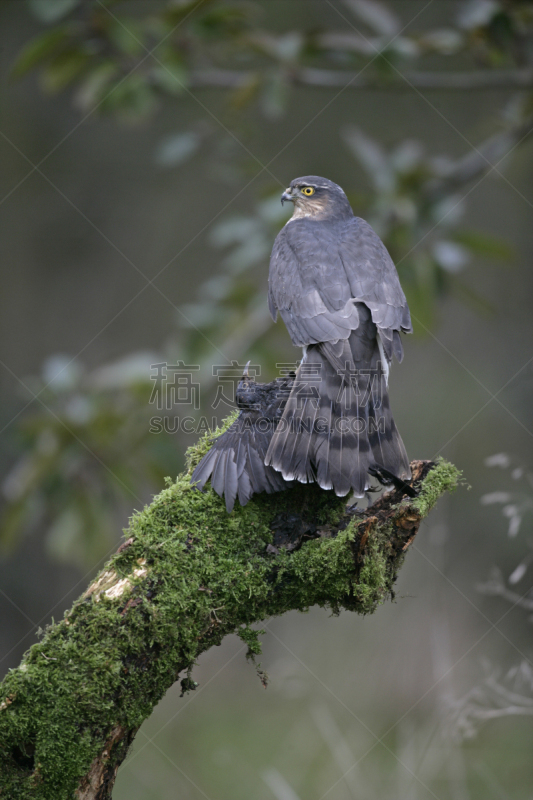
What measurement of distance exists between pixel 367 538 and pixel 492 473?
4991 millimetres

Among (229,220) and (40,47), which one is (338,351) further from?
(40,47)

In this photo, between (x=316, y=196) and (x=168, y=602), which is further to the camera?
(x=316, y=196)

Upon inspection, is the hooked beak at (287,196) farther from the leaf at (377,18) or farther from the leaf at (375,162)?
the leaf at (377,18)

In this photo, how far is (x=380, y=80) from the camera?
4051 mm

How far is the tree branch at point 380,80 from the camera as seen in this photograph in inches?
157

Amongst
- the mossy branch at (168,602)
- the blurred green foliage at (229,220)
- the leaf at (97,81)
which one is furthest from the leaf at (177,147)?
the mossy branch at (168,602)

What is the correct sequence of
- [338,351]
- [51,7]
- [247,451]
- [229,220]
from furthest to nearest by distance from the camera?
[229,220] → [51,7] → [338,351] → [247,451]

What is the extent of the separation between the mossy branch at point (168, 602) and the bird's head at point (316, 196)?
76.5 inches

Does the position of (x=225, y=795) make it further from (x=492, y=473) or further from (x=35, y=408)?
(x=492, y=473)

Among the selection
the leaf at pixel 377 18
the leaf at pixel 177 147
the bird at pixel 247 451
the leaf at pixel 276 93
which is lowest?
the bird at pixel 247 451

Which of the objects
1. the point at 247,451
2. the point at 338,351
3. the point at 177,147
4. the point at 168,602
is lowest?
the point at 168,602

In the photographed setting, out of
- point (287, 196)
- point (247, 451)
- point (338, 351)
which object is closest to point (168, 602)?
point (247, 451)

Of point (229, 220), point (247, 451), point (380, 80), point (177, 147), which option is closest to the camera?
point (247, 451)

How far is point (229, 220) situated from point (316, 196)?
580 mm
